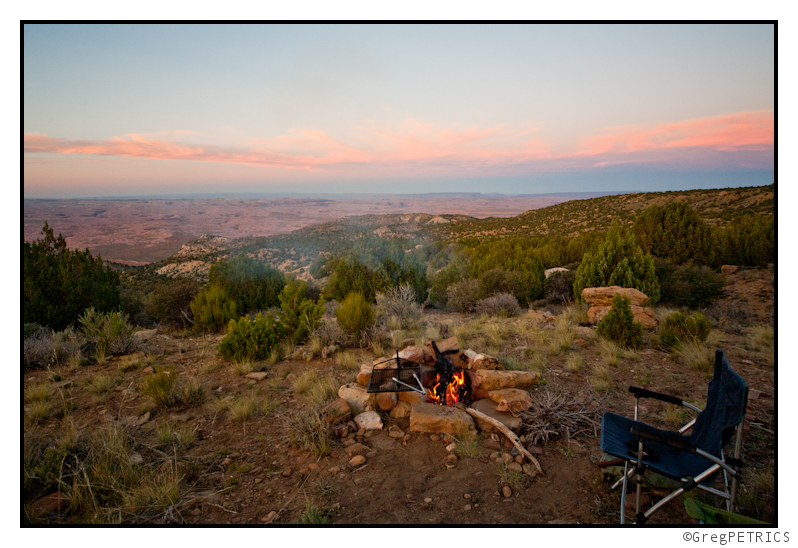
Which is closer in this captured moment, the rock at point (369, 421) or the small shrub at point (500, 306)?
the rock at point (369, 421)

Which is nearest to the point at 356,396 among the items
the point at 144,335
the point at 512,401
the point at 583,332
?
the point at 512,401

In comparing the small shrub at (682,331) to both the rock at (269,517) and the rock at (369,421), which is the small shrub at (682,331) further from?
the rock at (269,517)

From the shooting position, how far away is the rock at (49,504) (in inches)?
102

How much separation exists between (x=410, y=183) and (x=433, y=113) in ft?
8.07

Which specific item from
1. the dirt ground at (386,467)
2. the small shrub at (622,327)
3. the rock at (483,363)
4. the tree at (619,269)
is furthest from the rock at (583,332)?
the tree at (619,269)

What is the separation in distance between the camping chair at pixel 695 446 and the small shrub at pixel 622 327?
350 centimetres

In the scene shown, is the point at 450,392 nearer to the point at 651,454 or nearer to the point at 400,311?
the point at 651,454

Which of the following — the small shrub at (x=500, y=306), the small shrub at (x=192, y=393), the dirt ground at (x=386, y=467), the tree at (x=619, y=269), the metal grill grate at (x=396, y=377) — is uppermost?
the tree at (x=619, y=269)

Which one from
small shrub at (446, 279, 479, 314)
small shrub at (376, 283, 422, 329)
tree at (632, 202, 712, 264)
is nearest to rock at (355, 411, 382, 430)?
small shrub at (376, 283, 422, 329)

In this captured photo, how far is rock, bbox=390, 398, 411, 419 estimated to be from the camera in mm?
4043

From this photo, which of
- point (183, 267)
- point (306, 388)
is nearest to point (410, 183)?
point (306, 388)

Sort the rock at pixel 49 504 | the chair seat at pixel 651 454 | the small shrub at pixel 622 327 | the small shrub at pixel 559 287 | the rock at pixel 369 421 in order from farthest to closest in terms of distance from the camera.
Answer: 1. the small shrub at pixel 559 287
2. the small shrub at pixel 622 327
3. the rock at pixel 369 421
4. the rock at pixel 49 504
5. the chair seat at pixel 651 454

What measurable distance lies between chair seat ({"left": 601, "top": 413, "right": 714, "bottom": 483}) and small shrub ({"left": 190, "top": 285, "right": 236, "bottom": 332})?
25.1 feet
